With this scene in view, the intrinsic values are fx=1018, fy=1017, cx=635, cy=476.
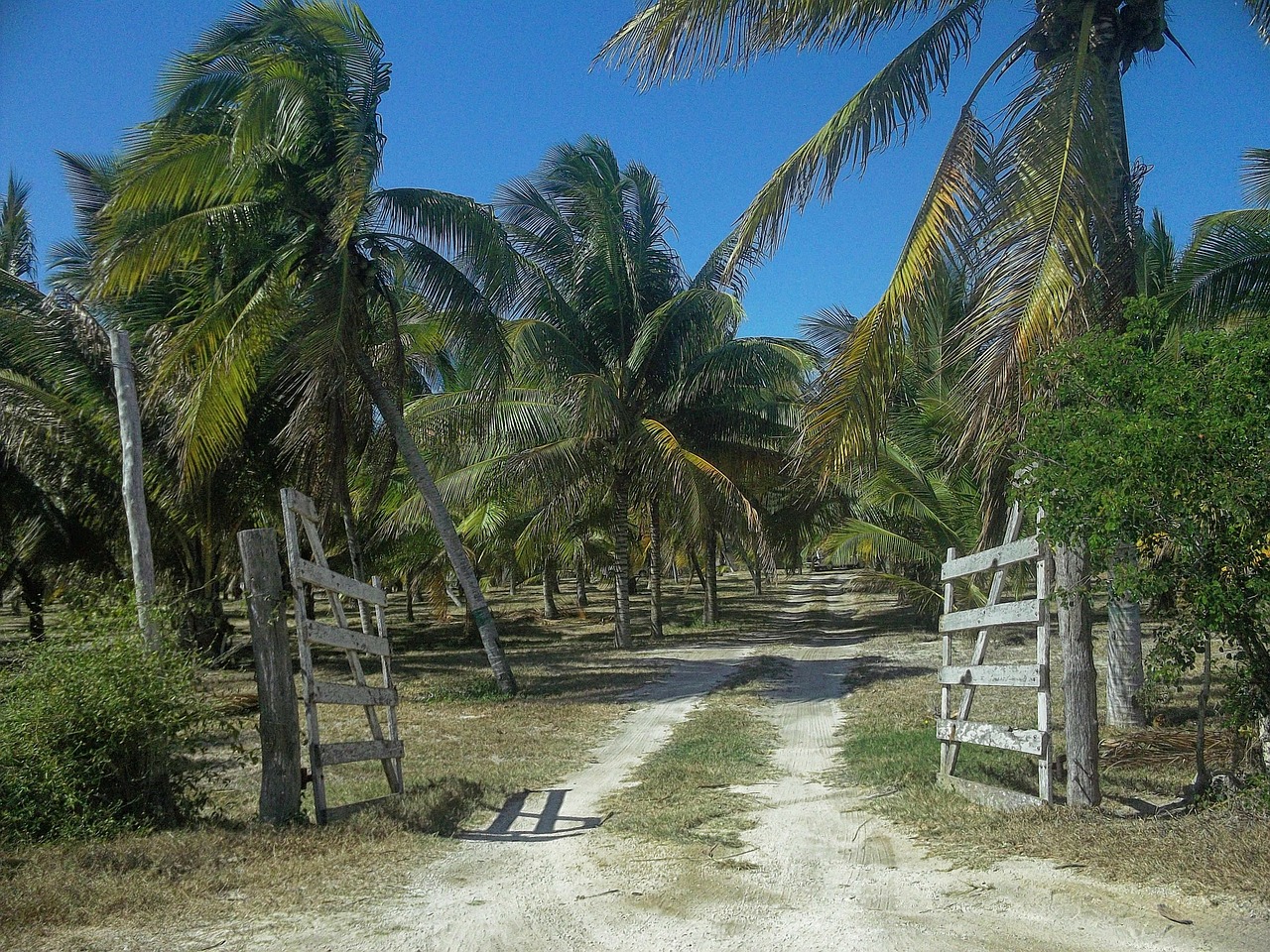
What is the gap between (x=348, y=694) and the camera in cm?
717

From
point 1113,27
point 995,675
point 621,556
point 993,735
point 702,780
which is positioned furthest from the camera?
point 621,556

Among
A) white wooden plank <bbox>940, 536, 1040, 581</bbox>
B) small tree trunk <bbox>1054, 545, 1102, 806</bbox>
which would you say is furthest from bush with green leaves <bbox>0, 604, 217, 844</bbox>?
small tree trunk <bbox>1054, 545, 1102, 806</bbox>

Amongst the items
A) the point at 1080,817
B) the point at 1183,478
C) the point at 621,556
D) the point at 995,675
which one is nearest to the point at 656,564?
the point at 621,556

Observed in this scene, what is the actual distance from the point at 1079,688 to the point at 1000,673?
49 cm

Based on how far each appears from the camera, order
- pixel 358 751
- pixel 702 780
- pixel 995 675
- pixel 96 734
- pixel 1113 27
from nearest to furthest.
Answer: pixel 96 734 → pixel 995 675 → pixel 1113 27 → pixel 358 751 → pixel 702 780

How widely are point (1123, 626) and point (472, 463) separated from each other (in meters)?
14.8

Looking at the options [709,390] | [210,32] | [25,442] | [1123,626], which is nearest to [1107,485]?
[1123,626]

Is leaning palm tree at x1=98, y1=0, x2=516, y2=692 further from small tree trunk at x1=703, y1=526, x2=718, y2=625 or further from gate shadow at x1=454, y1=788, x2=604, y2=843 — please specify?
small tree trunk at x1=703, y1=526, x2=718, y2=625

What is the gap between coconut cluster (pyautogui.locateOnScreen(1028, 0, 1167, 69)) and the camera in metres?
7.11

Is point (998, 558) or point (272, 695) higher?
point (998, 558)

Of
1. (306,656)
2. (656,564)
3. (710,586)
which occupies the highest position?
(656,564)

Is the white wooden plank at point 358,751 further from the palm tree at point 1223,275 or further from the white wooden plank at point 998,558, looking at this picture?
the palm tree at point 1223,275

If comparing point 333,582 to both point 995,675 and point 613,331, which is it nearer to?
point 995,675

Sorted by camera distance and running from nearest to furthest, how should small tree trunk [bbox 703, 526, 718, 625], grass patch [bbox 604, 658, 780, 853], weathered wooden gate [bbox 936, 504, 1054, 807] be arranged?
weathered wooden gate [bbox 936, 504, 1054, 807], grass patch [bbox 604, 658, 780, 853], small tree trunk [bbox 703, 526, 718, 625]
